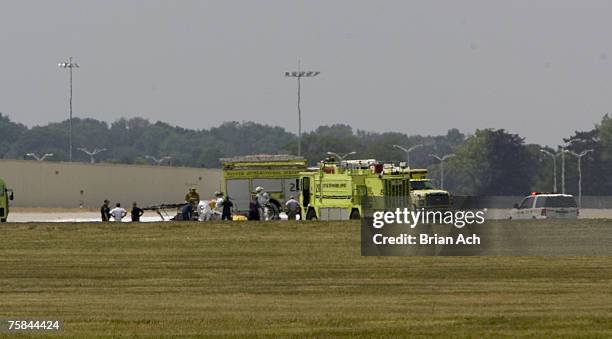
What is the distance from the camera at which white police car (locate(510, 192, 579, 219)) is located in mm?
69688

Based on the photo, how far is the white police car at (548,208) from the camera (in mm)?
69688

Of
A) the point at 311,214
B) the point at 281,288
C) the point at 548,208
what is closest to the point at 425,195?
the point at 311,214

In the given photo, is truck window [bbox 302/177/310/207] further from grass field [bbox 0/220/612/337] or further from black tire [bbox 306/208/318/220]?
grass field [bbox 0/220/612/337]

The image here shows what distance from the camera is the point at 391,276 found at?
32.4m

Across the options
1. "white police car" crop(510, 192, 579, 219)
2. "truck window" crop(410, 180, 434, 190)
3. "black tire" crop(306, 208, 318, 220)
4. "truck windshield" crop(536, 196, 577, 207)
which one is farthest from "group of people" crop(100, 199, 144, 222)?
"truck windshield" crop(536, 196, 577, 207)

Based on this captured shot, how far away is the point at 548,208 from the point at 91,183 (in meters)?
64.3

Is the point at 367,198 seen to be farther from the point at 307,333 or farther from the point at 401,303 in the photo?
the point at 307,333

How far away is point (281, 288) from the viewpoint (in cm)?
3003

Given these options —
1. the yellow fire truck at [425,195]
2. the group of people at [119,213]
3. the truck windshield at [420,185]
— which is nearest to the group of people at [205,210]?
the group of people at [119,213]

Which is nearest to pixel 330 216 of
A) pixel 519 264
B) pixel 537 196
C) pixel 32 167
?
pixel 537 196

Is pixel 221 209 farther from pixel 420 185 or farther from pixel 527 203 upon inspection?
pixel 527 203

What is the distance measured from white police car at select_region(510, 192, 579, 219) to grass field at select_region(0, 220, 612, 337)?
2542cm

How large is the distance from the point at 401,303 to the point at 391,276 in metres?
5.88

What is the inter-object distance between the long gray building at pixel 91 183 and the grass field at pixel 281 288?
72.7 m
